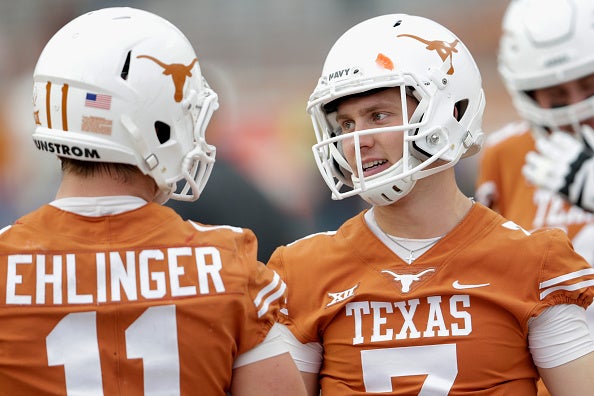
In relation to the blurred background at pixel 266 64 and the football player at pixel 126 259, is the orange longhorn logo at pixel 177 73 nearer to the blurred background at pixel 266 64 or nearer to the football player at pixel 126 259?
the football player at pixel 126 259

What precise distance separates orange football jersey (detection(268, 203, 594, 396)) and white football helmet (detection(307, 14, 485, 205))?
191 mm

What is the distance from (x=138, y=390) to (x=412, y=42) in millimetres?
1230

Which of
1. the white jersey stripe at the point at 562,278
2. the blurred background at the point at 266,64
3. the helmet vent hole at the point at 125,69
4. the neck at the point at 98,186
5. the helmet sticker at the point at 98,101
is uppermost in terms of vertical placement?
the helmet vent hole at the point at 125,69

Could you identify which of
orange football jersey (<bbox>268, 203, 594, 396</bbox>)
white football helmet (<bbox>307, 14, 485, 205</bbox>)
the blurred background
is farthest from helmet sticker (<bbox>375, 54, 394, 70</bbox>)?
the blurred background

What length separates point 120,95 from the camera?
2.45 meters

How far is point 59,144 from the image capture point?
2469 mm

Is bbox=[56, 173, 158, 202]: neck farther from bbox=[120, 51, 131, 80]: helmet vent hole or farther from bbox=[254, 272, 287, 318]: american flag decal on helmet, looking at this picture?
bbox=[254, 272, 287, 318]: american flag decal on helmet

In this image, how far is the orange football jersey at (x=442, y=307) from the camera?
2.76 m

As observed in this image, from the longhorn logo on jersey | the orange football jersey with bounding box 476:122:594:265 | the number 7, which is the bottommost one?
the orange football jersey with bounding box 476:122:594:265

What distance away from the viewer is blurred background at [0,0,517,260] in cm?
1023

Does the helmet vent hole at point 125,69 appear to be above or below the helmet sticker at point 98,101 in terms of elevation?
above

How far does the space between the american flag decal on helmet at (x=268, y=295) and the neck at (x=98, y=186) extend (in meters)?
0.36

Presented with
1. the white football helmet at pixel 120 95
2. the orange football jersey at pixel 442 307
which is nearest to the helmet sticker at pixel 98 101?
the white football helmet at pixel 120 95

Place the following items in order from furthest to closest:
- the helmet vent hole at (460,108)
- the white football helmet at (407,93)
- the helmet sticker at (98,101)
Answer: the helmet vent hole at (460,108), the white football helmet at (407,93), the helmet sticker at (98,101)
